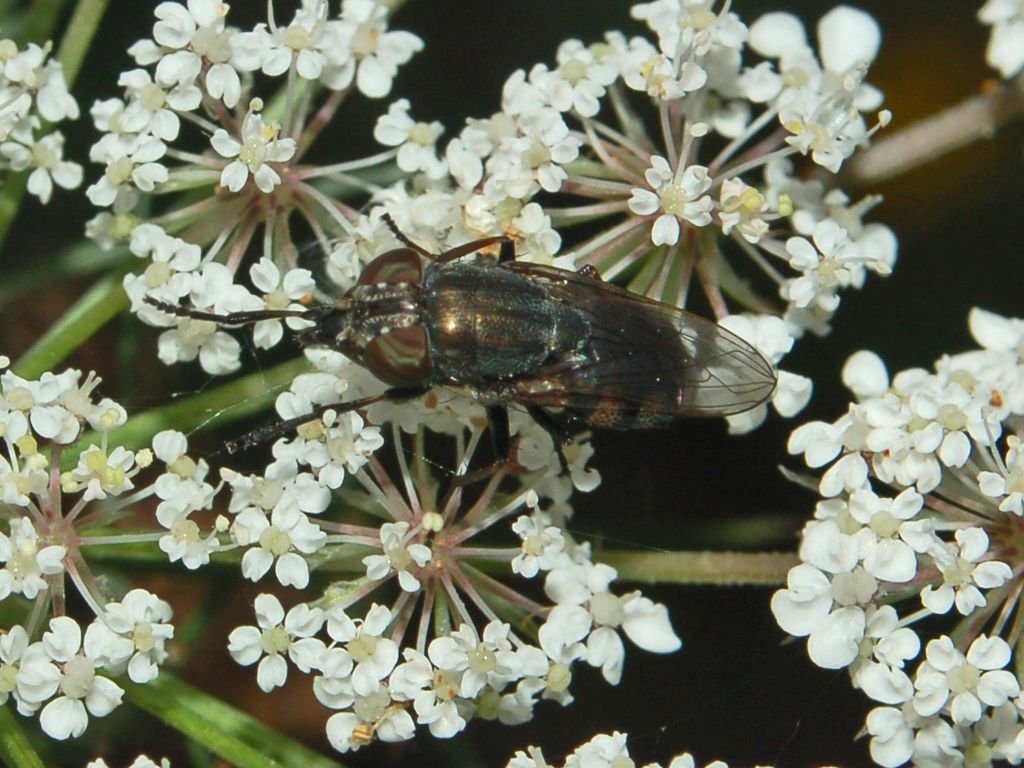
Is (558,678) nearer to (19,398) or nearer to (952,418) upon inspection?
(952,418)

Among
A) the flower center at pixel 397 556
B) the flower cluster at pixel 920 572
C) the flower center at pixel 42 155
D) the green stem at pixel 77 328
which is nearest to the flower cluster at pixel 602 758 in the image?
the flower cluster at pixel 920 572

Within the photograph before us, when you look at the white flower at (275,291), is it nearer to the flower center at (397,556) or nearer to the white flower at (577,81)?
the flower center at (397,556)

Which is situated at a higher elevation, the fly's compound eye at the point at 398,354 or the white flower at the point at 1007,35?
the white flower at the point at 1007,35

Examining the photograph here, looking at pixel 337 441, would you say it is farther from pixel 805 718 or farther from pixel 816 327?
pixel 805 718

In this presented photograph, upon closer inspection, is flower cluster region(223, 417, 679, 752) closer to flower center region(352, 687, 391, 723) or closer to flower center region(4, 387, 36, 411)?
flower center region(352, 687, 391, 723)

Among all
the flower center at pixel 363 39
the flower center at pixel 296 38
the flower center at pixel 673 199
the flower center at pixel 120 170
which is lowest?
the flower center at pixel 673 199

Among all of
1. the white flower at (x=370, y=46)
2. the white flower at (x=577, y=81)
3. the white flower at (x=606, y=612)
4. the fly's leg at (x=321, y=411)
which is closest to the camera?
the fly's leg at (x=321, y=411)

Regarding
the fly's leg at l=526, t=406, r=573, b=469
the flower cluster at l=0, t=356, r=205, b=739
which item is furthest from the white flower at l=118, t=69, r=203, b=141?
the fly's leg at l=526, t=406, r=573, b=469

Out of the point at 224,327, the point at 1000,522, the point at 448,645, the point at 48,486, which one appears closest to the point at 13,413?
the point at 48,486
